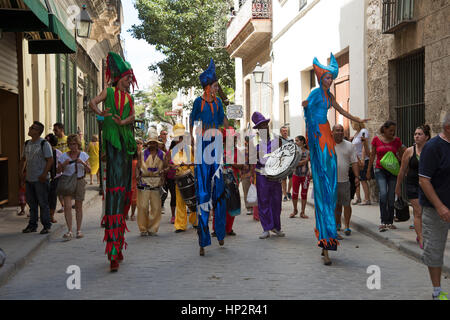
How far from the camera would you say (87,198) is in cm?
1520

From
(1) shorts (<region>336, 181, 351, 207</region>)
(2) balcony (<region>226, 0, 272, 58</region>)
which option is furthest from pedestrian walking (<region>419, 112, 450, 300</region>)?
(2) balcony (<region>226, 0, 272, 58</region>)

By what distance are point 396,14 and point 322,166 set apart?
6146 mm

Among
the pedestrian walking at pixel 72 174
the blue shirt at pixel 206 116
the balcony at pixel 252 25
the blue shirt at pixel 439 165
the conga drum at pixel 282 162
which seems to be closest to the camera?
the blue shirt at pixel 439 165

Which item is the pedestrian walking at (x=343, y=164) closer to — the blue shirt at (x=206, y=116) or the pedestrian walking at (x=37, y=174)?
the blue shirt at (x=206, y=116)

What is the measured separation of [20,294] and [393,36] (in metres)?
9.61

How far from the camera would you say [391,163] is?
8961 millimetres

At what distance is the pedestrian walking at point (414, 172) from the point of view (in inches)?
293

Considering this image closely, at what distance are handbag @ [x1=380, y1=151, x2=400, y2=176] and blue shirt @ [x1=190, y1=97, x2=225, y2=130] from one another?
9.12 ft

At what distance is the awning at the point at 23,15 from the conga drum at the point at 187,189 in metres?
3.44

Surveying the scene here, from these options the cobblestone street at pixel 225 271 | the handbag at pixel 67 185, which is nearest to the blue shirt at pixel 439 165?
the cobblestone street at pixel 225 271

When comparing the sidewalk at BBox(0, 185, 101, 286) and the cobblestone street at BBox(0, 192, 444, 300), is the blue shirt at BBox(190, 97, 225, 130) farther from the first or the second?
the sidewalk at BBox(0, 185, 101, 286)

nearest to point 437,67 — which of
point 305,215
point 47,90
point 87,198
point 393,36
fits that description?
point 393,36

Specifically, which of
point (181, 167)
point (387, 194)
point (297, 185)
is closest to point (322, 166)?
point (387, 194)
